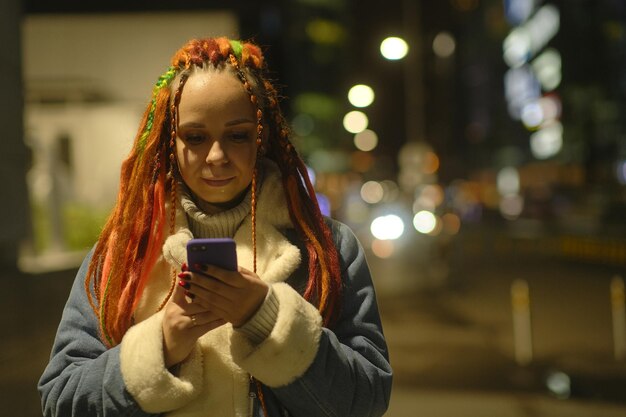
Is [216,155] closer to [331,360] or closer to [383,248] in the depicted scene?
[331,360]

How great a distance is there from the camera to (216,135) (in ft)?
6.25

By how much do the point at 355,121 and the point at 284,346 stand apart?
185ft

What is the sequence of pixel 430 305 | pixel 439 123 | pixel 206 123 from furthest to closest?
pixel 439 123 < pixel 430 305 < pixel 206 123

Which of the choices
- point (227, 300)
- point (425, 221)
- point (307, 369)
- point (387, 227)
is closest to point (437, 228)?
point (425, 221)

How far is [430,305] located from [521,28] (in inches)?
3320

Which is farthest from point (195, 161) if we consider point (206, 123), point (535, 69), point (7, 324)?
point (535, 69)

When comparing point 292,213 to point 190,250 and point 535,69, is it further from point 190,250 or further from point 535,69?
point 535,69

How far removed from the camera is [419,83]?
2569 centimetres

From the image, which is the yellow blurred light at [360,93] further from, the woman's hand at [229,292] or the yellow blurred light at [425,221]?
the woman's hand at [229,292]

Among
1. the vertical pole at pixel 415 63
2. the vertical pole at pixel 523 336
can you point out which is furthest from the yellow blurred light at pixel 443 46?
the vertical pole at pixel 523 336

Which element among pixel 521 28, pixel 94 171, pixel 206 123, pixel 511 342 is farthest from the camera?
pixel 521 28

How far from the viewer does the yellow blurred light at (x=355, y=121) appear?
184 ft

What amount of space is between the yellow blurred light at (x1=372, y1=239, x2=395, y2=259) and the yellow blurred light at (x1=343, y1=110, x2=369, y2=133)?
36.4 metres

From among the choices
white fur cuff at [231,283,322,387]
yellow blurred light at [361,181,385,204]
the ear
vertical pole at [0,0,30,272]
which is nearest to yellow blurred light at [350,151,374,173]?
yellow blurred light at [361,181,385,204]
